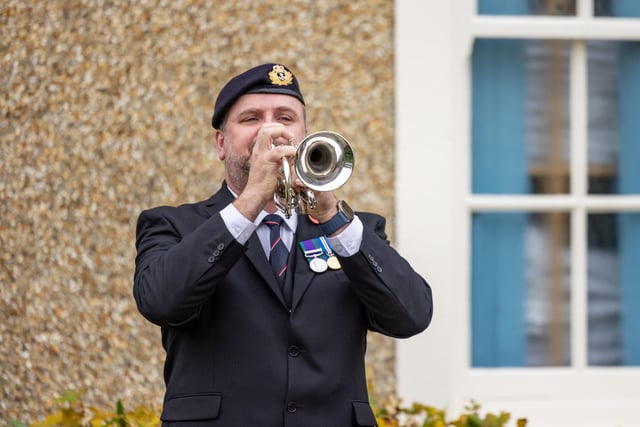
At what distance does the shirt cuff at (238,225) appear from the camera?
2.35m

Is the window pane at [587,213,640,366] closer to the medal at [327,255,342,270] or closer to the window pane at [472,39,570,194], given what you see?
the window pane at [472,39,570,194]

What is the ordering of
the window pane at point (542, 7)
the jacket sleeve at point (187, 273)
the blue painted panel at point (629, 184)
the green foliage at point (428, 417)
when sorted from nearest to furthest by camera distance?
1. the jacket sleeve at point (187, 273)
2. the green foliage at point (428, 417)
3. the window pane at point (542, 7)
4. the blue painted panel at point (629, 184)

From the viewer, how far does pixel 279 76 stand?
2.66 m

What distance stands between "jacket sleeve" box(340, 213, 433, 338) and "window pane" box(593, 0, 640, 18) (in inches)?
92.5

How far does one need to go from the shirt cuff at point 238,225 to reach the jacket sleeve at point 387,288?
0.23 meters

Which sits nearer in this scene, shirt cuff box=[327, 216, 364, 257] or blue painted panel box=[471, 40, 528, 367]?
shirt cuff box=[327, 216, 364, 257]

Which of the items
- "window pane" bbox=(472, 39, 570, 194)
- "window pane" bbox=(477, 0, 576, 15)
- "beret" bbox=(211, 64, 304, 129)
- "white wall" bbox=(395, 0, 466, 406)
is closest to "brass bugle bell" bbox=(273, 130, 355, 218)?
"beret" bbox=(211, 64, 304, 129)

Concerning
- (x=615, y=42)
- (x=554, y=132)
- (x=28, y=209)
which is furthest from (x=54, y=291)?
(x=615, y=42)

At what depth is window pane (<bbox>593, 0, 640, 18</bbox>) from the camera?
173 inches

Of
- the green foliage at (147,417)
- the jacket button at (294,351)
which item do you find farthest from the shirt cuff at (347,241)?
the green foliage at (147,417)

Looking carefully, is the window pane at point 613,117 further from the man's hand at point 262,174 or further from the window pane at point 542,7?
the man's hand at point 262,174

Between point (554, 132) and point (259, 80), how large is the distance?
212cm

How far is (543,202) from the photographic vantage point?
14.2 ft

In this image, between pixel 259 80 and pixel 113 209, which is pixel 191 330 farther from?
pixel 113 209
